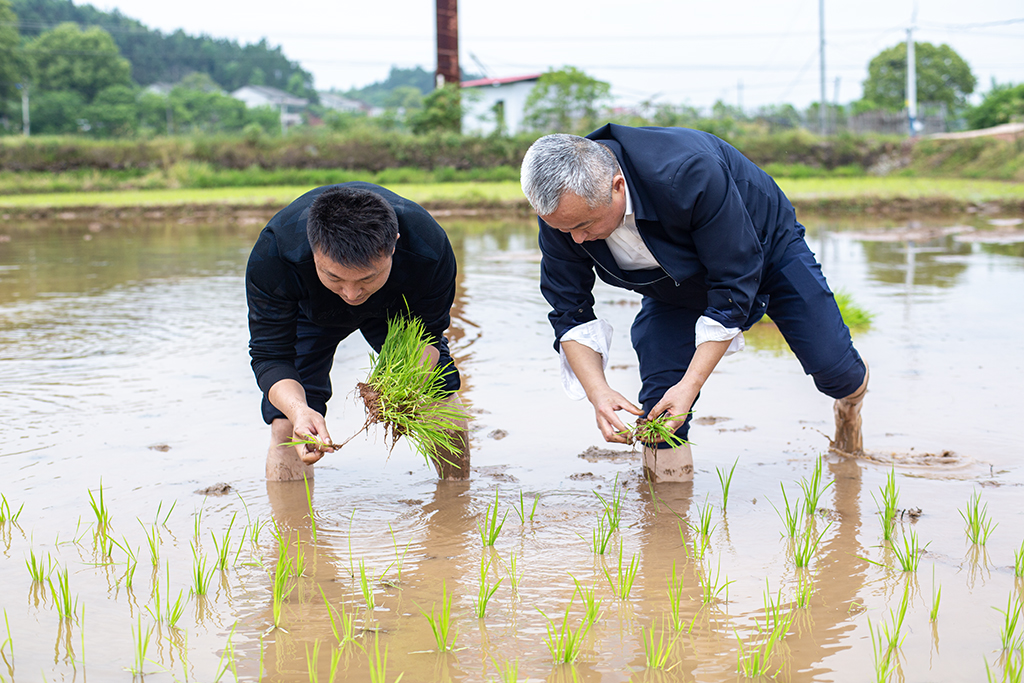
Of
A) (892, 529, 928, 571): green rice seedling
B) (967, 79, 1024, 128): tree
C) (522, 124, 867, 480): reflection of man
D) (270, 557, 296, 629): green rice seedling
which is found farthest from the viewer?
(967, 79, 1024, 128): tree

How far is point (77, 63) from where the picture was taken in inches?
2223

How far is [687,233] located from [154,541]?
207 centimetres

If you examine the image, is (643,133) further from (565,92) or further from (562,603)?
(565,92)

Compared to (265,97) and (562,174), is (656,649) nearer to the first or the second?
(562,174)

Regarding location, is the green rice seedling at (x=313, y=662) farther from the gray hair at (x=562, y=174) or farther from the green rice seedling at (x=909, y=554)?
the green rice seedling at (x=909, y=554)

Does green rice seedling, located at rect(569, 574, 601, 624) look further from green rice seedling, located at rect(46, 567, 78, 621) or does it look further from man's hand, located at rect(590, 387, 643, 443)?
green rice seedling, located at rect(46, 567, 78, 621)

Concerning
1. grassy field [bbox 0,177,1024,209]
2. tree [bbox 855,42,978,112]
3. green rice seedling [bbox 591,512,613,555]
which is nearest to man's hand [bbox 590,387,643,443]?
green rice seedling [bbox 591,512,613,555]

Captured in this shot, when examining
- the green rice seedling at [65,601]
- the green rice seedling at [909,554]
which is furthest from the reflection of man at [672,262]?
the green rice seedling at [65,601]

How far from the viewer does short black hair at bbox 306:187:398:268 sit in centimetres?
262

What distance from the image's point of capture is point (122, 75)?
192ft

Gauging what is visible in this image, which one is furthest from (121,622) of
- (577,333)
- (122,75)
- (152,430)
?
(122,75)

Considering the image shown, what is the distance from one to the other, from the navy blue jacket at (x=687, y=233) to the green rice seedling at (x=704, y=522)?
65cm

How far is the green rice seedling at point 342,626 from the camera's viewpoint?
221 centimetres

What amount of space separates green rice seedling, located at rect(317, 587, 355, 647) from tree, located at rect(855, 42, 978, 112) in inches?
2169
